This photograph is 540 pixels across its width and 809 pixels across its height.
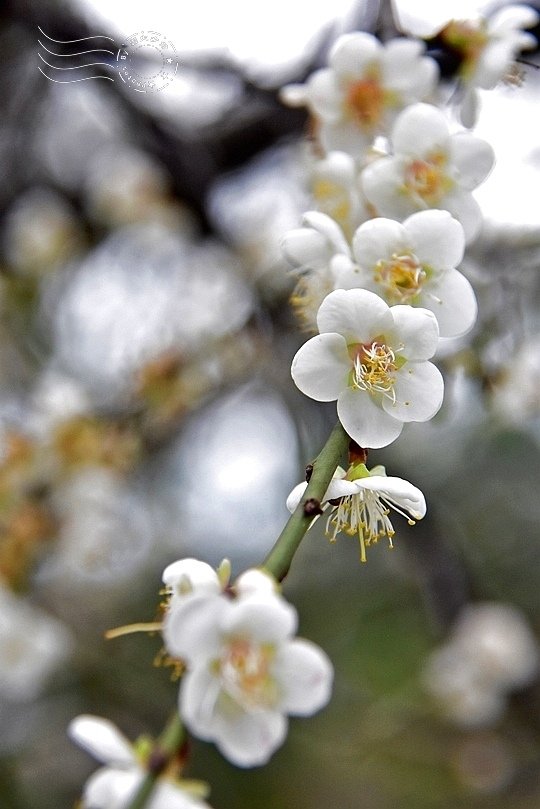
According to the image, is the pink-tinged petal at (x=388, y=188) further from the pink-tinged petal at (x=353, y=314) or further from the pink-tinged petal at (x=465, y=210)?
the pink-tinged petal at (x=353, y=314)

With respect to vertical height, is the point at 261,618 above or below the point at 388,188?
below

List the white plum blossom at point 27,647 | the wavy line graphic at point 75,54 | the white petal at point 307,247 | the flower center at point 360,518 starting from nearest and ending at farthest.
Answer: the flower center at point 360,518 < the white petal at point 307,247 < the wavy line graphic at point 75,54 < the white plum blossom at point 27,647

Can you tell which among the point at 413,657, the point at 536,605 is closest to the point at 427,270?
the point at 413,657

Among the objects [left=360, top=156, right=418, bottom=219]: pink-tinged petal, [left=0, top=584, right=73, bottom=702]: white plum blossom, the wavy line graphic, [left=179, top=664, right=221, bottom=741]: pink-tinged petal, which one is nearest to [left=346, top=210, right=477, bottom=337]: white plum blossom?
[left=360, top=156, right=418, bottom=219]: pink-tinged petal

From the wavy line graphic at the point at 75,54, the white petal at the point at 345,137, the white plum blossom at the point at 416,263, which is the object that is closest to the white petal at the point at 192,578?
the white plum blossom at the point at 416,263

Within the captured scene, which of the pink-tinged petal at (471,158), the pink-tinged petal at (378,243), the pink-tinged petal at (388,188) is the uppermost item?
the pink-tinged petal at (471,158)

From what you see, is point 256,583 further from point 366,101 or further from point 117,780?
point 366,101

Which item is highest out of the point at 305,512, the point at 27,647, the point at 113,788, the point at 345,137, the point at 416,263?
the point at 345,137

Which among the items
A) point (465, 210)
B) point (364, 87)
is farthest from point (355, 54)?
point (465, 210)
